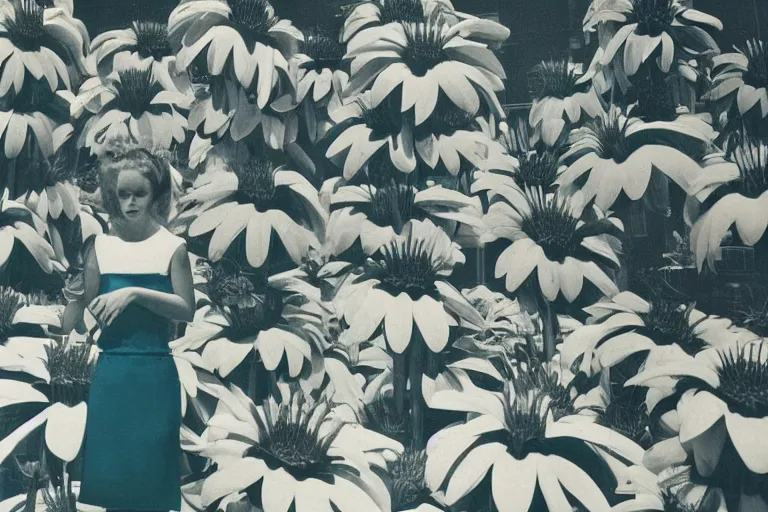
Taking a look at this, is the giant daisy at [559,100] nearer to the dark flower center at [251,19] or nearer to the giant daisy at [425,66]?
the giant daisy at [425,66]

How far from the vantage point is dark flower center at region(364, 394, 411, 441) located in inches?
53.4

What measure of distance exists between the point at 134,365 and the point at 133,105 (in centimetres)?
55

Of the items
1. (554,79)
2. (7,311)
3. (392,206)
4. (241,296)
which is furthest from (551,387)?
(7,311)

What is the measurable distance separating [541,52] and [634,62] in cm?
21

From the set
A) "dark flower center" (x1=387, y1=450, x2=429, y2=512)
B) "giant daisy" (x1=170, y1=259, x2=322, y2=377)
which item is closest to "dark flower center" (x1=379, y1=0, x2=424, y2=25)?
"giant daisy" (x1=170, y1=259, x2=322, y2=377)

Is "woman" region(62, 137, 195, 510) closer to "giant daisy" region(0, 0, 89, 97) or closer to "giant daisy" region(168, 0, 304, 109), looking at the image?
"giant daisy" region(168, 0, 304, 109)

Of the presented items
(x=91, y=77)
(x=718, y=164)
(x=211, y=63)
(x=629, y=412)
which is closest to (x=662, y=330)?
(x=629, y=412)

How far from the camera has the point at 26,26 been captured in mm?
1529

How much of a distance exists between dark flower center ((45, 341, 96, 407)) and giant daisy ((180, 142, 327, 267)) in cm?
22

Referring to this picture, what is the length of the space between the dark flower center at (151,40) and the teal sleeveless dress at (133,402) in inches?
20.5

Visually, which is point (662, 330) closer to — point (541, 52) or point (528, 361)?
point (528, 361)

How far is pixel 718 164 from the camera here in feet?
4.50

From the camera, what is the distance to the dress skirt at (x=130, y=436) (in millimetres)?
1121

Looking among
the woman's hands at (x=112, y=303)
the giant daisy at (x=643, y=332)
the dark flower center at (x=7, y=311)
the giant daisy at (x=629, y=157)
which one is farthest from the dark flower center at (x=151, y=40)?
the giant daisy at (x=643, y=332)
